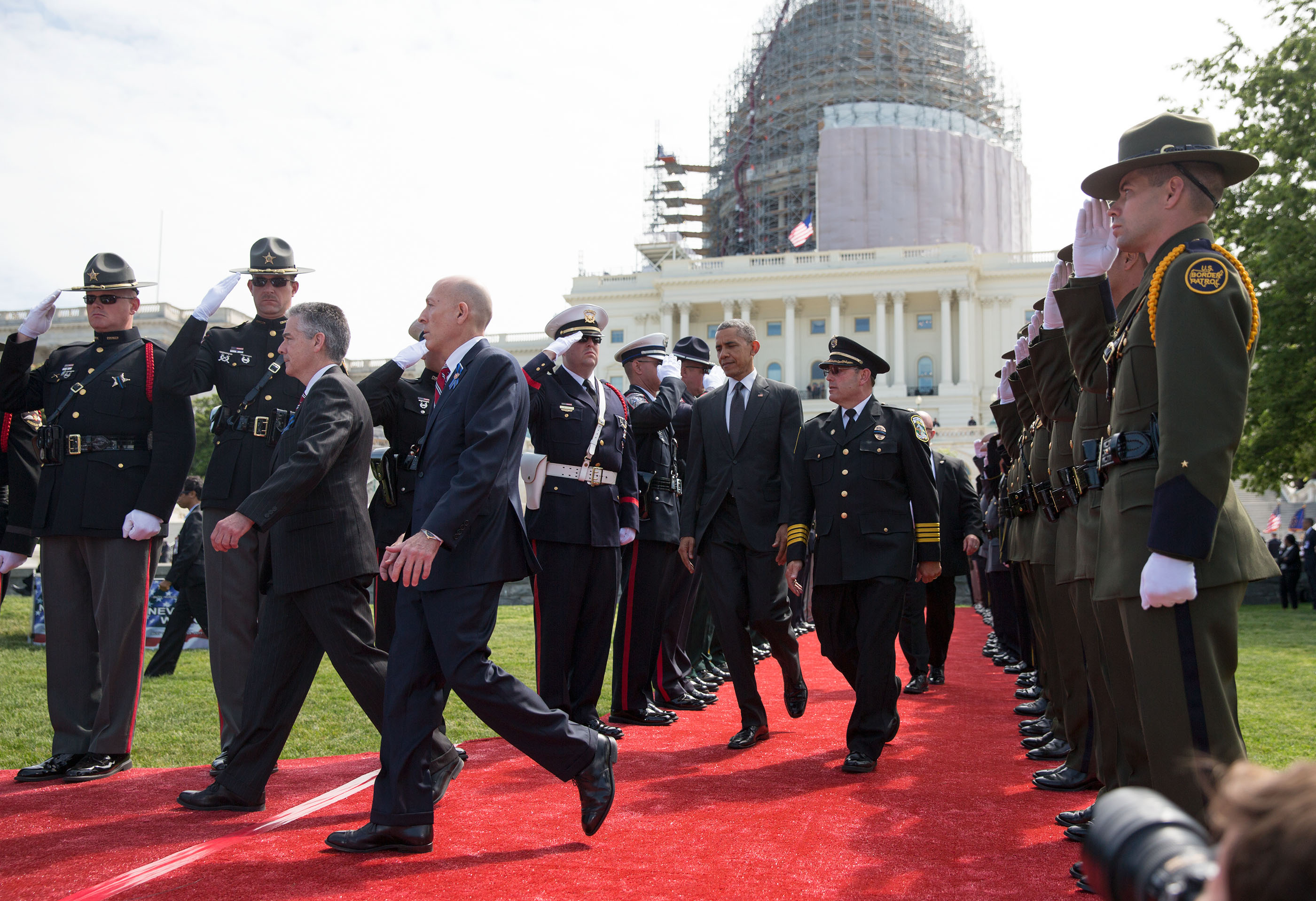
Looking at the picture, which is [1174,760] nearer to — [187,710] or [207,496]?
[207,496]

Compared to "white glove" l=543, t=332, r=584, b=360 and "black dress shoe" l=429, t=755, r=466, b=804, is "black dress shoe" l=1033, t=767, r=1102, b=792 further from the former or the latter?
"white glove" l=543, t=332, r=584, b=360

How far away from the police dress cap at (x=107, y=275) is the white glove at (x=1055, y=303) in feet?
16.2

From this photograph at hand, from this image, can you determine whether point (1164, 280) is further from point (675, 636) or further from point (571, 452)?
point (675, 636)

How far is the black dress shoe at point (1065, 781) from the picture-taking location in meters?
5.16

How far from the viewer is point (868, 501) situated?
239 inches

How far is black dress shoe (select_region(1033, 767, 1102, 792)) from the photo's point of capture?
516 cm

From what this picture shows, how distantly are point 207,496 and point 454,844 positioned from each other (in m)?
2.73

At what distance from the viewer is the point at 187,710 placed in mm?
8273

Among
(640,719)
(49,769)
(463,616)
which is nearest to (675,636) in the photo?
(640,719)

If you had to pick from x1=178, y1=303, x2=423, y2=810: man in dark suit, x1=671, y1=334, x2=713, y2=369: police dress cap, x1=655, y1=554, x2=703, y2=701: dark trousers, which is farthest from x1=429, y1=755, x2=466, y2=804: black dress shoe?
x1=671, y1=334, x2=713, y2=369: police dress cap

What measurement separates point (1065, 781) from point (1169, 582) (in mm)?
2562

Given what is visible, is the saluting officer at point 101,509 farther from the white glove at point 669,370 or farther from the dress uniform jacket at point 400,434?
the white glove at point 669,370

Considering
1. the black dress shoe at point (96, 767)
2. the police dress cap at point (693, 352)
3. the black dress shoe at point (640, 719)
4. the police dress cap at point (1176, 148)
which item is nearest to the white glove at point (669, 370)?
the police dress cap at point (693, 352)

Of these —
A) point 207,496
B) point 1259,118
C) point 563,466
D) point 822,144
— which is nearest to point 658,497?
point 563,466
